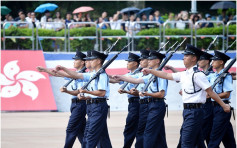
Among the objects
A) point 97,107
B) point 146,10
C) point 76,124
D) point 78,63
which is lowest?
point 76,124

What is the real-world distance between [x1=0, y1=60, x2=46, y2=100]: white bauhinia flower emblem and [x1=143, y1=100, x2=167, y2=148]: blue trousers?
833 cm

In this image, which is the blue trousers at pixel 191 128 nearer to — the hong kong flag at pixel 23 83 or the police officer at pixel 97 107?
the police officer at pixel 97 107

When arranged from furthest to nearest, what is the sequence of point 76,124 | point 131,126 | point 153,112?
1. point 131,126
2. point 76,124
3. point 153,112

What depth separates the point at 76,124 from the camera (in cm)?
1186

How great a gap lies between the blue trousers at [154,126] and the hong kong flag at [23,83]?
8249 millimetres

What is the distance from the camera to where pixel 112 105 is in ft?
64.1

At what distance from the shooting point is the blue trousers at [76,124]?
11805 mm

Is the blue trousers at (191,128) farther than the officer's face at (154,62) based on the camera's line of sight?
No

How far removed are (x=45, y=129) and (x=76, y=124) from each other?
407 centimetres

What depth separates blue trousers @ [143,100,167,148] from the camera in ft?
36.2

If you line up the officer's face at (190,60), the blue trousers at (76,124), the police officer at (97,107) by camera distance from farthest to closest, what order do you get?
the blue trousers at (76,124) < the police officer at (97,107) < the officer's face at (190,60)

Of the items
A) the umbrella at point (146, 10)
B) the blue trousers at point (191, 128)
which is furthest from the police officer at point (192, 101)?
the umbrella at point (146, 10)

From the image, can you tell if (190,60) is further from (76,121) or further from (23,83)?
(23,83)

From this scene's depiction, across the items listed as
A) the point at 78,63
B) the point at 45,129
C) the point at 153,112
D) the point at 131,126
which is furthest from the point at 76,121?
the point at 45,129
